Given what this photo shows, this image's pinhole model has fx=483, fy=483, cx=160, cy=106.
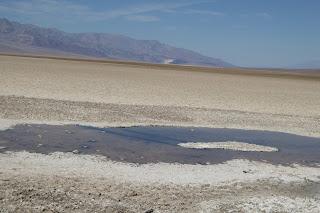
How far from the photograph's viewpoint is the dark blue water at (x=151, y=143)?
11531 mm

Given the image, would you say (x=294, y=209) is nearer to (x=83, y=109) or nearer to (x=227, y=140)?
(x=227, y=140)

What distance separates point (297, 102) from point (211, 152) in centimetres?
1798

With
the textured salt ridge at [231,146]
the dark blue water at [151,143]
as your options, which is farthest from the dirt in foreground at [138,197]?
the textured salt ridge at [231,146]

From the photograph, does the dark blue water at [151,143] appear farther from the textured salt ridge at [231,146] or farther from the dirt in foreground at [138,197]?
the dirt in foreground at [138,197]

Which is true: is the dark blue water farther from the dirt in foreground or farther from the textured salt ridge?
the dirt in foreground

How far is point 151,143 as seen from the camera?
1317 cm

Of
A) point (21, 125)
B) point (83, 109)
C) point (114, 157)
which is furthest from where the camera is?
point (83, 109)

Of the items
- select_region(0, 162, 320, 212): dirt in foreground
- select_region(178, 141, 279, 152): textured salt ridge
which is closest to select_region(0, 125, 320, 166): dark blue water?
select_region(178, 141, 279, 152): textured salt ridge

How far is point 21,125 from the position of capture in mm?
14039

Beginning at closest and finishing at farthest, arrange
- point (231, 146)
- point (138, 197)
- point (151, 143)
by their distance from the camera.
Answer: point (138, 197) → point (151, 143) → point (231, 146)

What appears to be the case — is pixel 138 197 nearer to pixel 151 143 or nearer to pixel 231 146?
pixel 151 143

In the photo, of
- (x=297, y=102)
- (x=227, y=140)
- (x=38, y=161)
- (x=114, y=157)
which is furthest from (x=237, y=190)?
(x=297, y=102)

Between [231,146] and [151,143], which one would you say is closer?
[151,143]

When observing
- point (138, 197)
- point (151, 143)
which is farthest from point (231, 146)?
point (138, 197)
